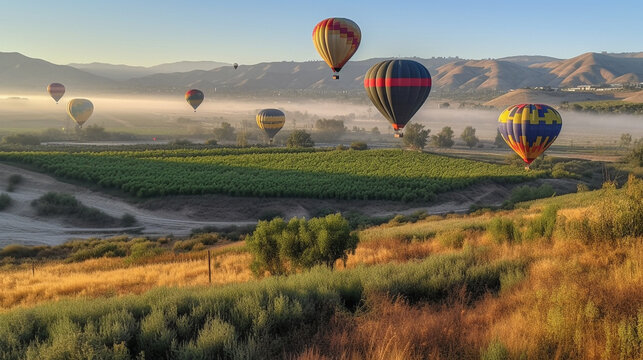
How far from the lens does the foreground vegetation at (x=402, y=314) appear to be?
5.75 m

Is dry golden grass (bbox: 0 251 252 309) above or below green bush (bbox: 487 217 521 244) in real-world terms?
below

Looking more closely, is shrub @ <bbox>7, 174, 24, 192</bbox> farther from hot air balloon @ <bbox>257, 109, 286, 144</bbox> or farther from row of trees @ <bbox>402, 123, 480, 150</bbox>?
row of trees @ <bbox>402, 123, 480, 150</bbox>

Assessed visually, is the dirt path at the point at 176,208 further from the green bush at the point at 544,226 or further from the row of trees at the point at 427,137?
the row of trees at the point at 427,137

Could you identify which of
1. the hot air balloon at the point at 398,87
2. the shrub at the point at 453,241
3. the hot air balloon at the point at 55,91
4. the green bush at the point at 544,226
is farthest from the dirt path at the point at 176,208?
the hot air balloon at the point at 55,91

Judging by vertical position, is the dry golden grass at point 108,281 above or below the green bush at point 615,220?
below

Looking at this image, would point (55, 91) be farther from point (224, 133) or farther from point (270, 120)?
point (270, 120)

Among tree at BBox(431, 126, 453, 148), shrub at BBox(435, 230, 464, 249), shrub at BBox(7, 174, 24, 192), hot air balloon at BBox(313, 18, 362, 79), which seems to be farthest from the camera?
tree at BBox(431, 126, 453, 148)

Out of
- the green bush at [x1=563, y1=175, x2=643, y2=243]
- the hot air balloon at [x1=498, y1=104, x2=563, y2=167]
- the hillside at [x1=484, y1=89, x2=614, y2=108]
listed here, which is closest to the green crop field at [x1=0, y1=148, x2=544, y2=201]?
the hot air balloon at [x1=498, y1=104, x2=563, y2=167]

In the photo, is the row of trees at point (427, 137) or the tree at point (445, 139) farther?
the tree at point (445, 139)

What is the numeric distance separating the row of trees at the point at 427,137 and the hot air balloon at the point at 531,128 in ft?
178

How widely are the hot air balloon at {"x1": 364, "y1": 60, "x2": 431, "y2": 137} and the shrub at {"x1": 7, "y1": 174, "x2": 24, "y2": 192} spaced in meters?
36.3

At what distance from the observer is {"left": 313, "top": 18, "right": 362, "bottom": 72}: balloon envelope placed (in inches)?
1657

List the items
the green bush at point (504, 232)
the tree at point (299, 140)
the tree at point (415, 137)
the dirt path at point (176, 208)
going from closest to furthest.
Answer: the green bush at point (504, 232)
the dirt path at point (176, 208)
the tree at point (299, 140)
the tree at point (415, 137)

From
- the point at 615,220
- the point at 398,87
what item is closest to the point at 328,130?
the point at 398,87
